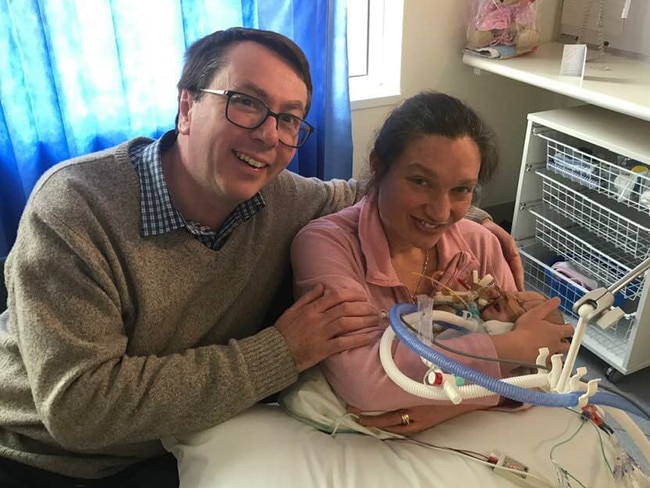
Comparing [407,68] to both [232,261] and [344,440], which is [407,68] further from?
[344,440]

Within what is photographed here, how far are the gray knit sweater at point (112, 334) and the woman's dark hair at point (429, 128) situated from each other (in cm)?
33

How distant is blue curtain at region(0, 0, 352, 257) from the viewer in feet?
5.53

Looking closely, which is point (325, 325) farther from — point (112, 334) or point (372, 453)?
point (112, 334)

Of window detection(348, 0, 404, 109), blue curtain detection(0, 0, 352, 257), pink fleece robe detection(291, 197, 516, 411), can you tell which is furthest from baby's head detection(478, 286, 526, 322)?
window detection(348, 0, 404, 109)

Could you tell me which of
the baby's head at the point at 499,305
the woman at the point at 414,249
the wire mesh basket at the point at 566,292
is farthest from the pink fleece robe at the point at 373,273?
the wire mesh basket at the point at 566,292

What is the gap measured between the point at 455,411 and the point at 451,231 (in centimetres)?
42

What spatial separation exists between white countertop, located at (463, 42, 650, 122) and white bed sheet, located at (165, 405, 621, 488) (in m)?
1.09

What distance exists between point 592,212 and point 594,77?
46 cm

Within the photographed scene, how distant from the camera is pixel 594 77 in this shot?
6.81 ft

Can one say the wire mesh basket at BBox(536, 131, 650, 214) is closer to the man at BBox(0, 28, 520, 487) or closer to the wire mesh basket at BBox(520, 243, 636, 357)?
the wire mesh basket at BBox(520, 243, 636, 357)

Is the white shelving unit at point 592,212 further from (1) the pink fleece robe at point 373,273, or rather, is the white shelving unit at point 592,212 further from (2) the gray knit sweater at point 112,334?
(2) the gray knit sweater at point 112,334

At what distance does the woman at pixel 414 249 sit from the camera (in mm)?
1046

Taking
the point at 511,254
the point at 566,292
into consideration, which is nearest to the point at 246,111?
the point at 511,254

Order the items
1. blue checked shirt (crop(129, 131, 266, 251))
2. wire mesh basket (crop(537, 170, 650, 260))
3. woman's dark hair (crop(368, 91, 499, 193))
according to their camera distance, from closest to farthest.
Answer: blue checked shirt (crop(129, 131, 266, 251)) → woman's dark hair (crop(368, 91, 499, 193)) → wire mesh basket (crop(537, 170, 650, 260))
